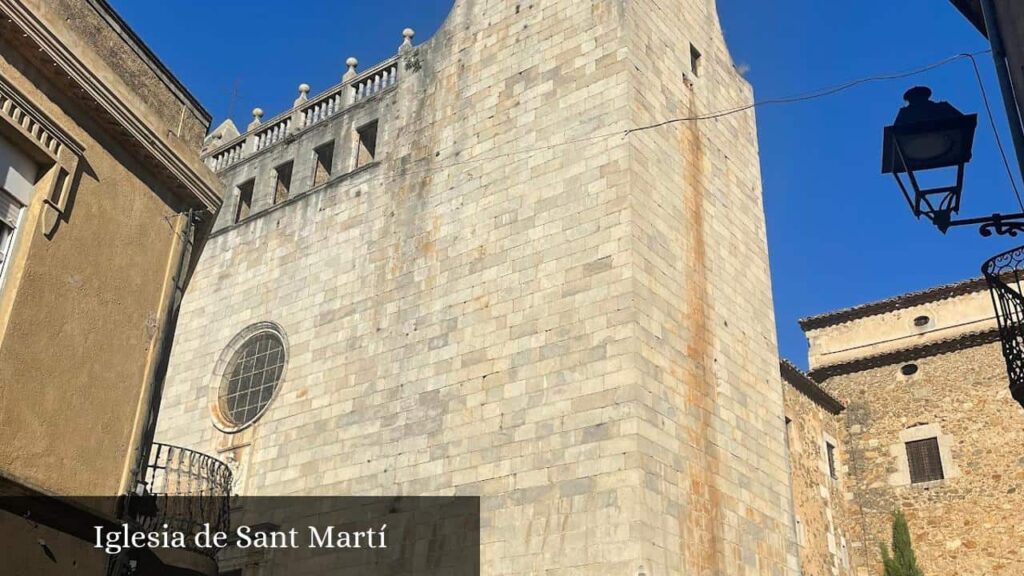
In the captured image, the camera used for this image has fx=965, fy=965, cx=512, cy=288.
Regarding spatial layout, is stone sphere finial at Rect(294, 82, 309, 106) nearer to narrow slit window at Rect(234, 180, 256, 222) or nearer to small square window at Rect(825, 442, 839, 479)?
narrow slit window at Rect(234, 180, 256, 222)

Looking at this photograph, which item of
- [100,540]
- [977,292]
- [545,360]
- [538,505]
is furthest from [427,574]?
[977,292]

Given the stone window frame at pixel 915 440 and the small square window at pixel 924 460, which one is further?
the small square window at pixel 924 460

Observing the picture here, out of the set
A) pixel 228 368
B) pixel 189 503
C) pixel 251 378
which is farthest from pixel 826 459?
pixel 189 503

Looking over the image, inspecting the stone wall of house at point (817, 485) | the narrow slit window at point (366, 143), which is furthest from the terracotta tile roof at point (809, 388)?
the narrow slit window at point (366, 143)

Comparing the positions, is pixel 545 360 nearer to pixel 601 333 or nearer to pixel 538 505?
pixel 601 333

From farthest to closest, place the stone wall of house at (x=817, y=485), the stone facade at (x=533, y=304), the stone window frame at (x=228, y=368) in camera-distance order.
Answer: the stone wall of house at (x=817, y=485) < the stone window frame at (x=228, y=368) < the stone facade at (x=533, y=304)

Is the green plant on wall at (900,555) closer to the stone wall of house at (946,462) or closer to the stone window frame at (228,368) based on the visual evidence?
the stone wall of house at (946,462)

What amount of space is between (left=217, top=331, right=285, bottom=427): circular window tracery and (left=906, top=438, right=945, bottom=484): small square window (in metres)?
12.9

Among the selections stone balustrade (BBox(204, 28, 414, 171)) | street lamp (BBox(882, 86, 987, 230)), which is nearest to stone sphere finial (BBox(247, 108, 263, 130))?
stone balustrade (BBox(204, 28, 414, 171))

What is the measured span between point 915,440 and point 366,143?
1257cm

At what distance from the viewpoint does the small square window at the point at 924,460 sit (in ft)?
Answer: 62.8
